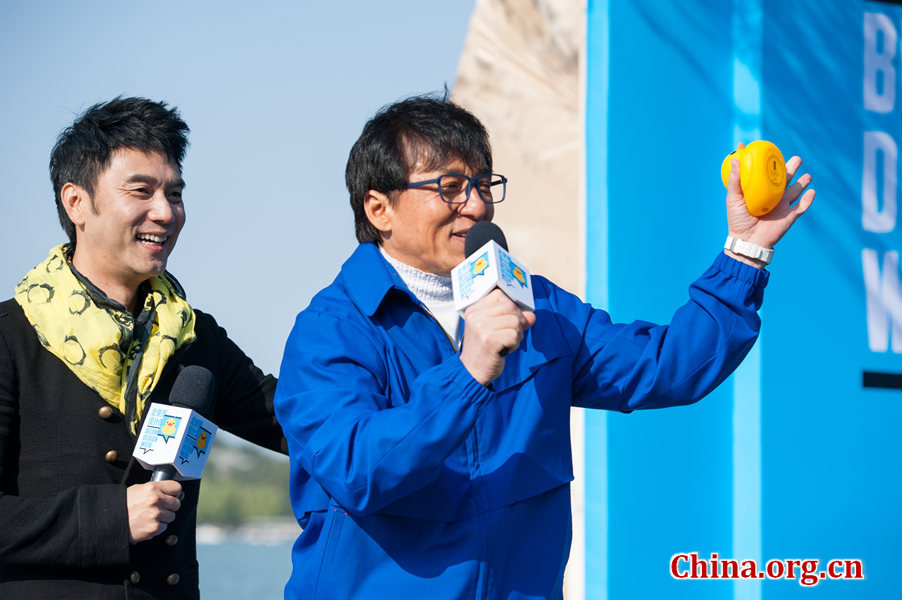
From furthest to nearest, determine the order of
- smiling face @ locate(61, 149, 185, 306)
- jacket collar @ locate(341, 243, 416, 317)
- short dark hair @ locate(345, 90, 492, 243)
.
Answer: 1. smiling face @ locate(61, 149, 185, 306)
2. short dark hair @ locate(345, 90, 492, 243)
3. jacket collar @ locate(341, 243, 416, 317)

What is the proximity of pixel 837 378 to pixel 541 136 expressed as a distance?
2.21 metres

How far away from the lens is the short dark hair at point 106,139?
2422 mm

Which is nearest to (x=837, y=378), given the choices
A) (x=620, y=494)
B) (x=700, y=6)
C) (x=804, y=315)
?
(x=804, y=315)

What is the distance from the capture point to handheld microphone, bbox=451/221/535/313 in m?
1.61

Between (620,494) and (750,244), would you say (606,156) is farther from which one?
(750,244)

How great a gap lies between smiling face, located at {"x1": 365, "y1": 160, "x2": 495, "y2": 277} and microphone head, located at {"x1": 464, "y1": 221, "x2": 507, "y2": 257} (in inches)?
7.8

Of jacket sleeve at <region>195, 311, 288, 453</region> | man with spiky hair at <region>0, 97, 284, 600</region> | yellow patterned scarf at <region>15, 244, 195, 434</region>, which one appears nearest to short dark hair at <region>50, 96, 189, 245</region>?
man with spiky hair at <region>0, 97, 284, 600</region>

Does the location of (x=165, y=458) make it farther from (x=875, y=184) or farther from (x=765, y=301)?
(x=875, y=184)

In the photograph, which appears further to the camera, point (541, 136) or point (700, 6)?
point (541, 136)

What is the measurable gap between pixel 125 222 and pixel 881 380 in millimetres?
3079

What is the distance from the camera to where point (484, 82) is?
→ 19.1 feet

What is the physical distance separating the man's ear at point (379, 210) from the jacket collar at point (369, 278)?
0.05 m

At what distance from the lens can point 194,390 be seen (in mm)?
2266

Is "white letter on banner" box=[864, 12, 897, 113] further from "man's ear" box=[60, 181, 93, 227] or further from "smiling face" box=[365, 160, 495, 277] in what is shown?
"man's ear" box=[60, 181, 93, 227]
